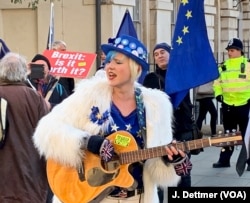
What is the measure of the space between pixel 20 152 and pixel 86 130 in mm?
1161

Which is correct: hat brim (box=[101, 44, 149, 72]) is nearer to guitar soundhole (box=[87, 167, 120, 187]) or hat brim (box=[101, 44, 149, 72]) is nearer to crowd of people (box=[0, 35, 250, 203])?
crowd of people (box=[0, 35, 250, 203])

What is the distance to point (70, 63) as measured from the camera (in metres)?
7.53

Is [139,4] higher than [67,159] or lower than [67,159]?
higher

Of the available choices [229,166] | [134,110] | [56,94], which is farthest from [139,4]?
[134,110]

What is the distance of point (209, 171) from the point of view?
9328mm

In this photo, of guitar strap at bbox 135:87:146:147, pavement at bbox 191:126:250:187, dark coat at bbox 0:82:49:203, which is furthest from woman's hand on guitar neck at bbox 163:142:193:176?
pavement at bbox 191:126:250:187

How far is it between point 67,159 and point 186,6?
6.34 ft

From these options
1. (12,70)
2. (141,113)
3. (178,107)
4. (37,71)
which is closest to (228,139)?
(141,113)

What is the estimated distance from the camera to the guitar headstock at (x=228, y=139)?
3.52 metres

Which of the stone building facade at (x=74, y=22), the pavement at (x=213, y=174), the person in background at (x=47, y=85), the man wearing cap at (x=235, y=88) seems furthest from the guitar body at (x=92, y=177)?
the stone building facade at (x=74, y=22)

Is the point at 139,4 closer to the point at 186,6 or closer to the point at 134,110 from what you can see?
the point at 186,6

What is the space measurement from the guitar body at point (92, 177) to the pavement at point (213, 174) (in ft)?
14.0

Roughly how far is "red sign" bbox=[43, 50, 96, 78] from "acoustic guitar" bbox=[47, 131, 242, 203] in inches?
136

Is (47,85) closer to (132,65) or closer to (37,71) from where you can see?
(37,71)
